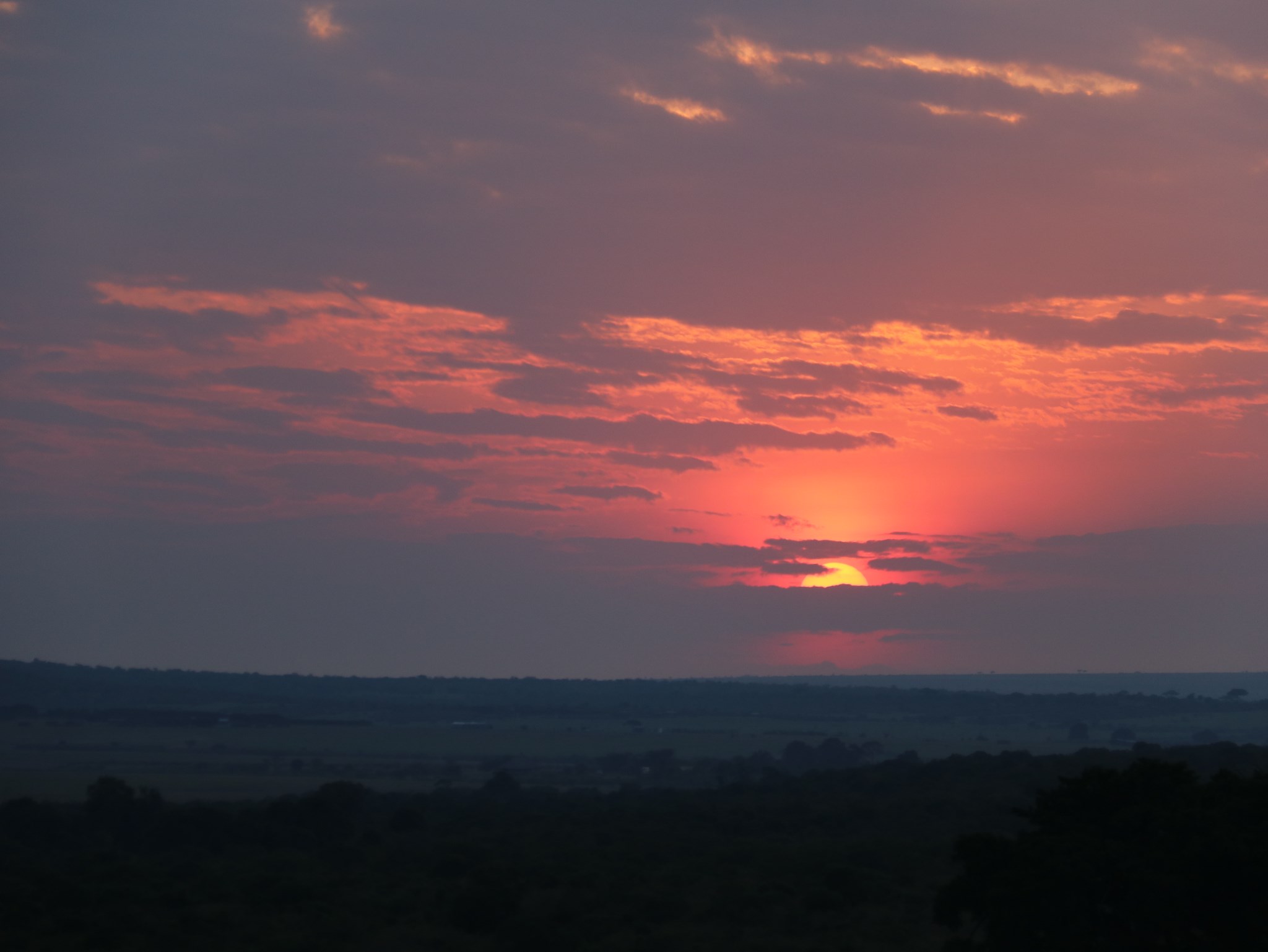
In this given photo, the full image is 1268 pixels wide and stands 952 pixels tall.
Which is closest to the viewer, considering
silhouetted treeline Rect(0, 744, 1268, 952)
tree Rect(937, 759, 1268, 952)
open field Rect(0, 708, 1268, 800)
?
tree Rect(937, 759, 1268, 952)

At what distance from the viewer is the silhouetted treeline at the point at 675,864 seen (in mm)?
23766

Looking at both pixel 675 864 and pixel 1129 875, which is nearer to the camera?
pixel 1129 875

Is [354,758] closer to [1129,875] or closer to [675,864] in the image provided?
[675,864]

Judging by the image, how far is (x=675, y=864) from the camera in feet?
171

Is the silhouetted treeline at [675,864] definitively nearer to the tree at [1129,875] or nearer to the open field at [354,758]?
the tree at [1129,875]

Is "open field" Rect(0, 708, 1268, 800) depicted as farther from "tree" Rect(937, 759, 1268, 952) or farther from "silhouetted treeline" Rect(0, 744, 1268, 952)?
"tree" Rect(937, 759, 1268, 952)

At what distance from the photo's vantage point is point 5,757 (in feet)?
500

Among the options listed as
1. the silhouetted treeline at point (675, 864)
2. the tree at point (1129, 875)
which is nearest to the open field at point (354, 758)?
the silhouetted treeline at point (675, 864)

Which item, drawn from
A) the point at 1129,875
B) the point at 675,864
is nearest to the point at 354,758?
the point at 675,864

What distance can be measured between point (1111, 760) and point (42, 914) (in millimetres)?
59549

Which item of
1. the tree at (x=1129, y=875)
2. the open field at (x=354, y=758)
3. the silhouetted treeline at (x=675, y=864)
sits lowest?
the open field at (x=354, y=758)

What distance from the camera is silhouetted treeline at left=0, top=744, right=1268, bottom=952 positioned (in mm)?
23766

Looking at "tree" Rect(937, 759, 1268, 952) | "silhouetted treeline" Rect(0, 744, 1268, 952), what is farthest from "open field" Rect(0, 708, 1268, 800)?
"tree" Rect(937, 759, 1268, 952)

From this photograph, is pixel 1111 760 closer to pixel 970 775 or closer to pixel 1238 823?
pixel 970 775
